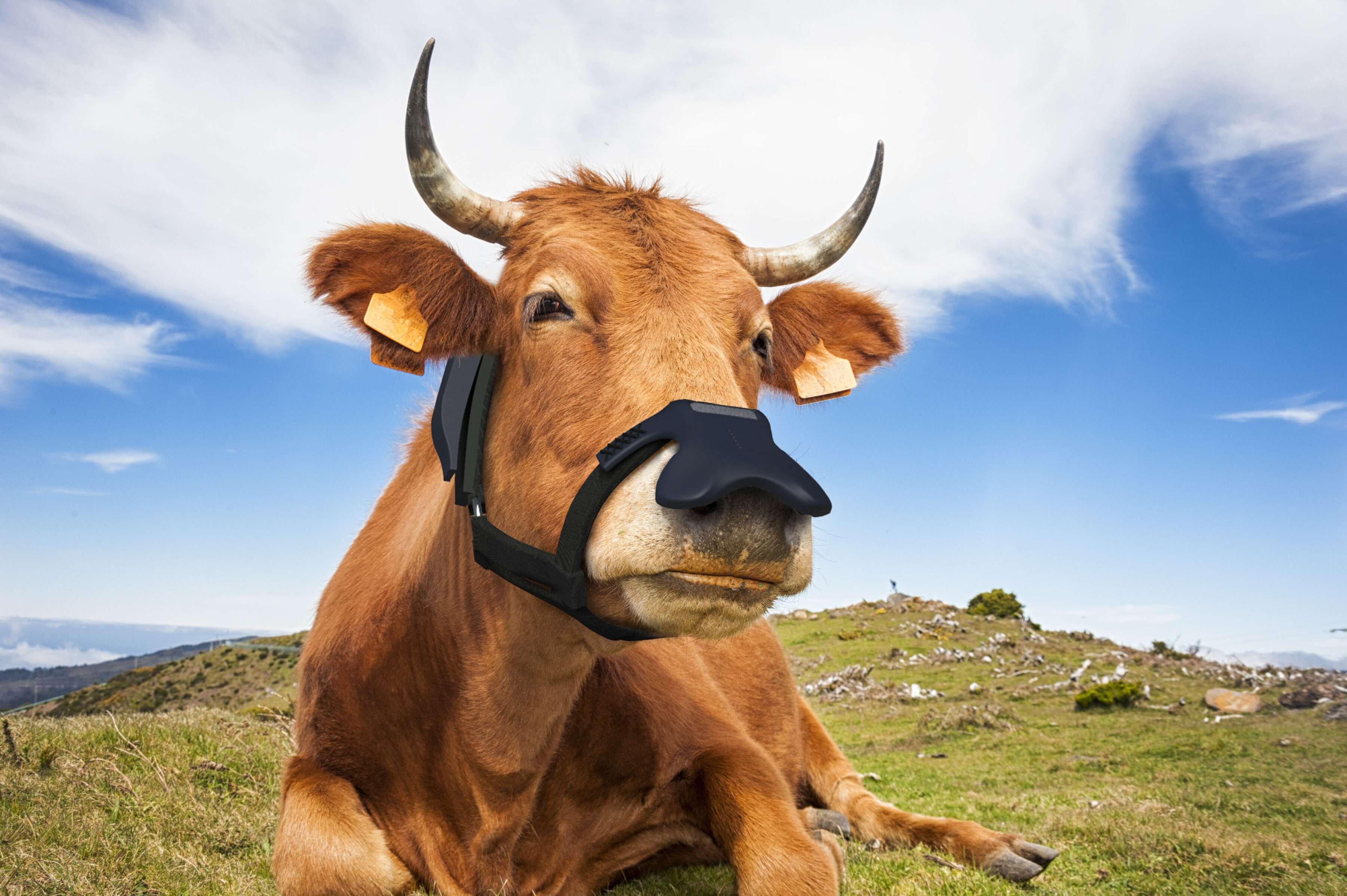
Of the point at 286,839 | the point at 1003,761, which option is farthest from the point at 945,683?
the point at 286,839

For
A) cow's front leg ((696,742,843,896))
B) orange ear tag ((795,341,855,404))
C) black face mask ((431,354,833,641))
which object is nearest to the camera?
black face mask ((431,354,833,641))

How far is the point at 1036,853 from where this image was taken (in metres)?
4.63

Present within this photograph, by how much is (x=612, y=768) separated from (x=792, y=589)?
1.75 m

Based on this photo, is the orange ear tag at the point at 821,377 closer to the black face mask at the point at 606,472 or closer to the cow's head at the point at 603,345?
the cow's head at the point at 603,345

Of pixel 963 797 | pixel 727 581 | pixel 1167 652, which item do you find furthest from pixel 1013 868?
pixel 1167 652

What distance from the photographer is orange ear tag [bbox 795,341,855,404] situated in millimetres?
4316

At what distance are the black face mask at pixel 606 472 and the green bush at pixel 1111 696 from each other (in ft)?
56.4

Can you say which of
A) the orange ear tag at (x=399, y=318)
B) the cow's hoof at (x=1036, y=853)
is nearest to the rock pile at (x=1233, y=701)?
the cow's hoof at (x=1036, y=853)

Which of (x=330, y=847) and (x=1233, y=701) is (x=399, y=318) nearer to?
(x=330, y=847)

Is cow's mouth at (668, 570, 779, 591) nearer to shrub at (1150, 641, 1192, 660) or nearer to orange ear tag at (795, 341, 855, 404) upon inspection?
orange ear tag at (795, 341, 855, 404)

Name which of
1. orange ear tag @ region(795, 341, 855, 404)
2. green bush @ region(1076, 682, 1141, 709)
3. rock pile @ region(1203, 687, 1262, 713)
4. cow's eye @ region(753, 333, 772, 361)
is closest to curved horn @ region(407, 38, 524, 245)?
cow's eye @ region(753, 333, 772, 361)

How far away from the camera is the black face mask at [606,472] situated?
7.25 ft

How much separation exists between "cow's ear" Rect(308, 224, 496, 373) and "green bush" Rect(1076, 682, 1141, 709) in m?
17.5

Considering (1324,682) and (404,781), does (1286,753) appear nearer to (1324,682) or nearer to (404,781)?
(1324,682)
